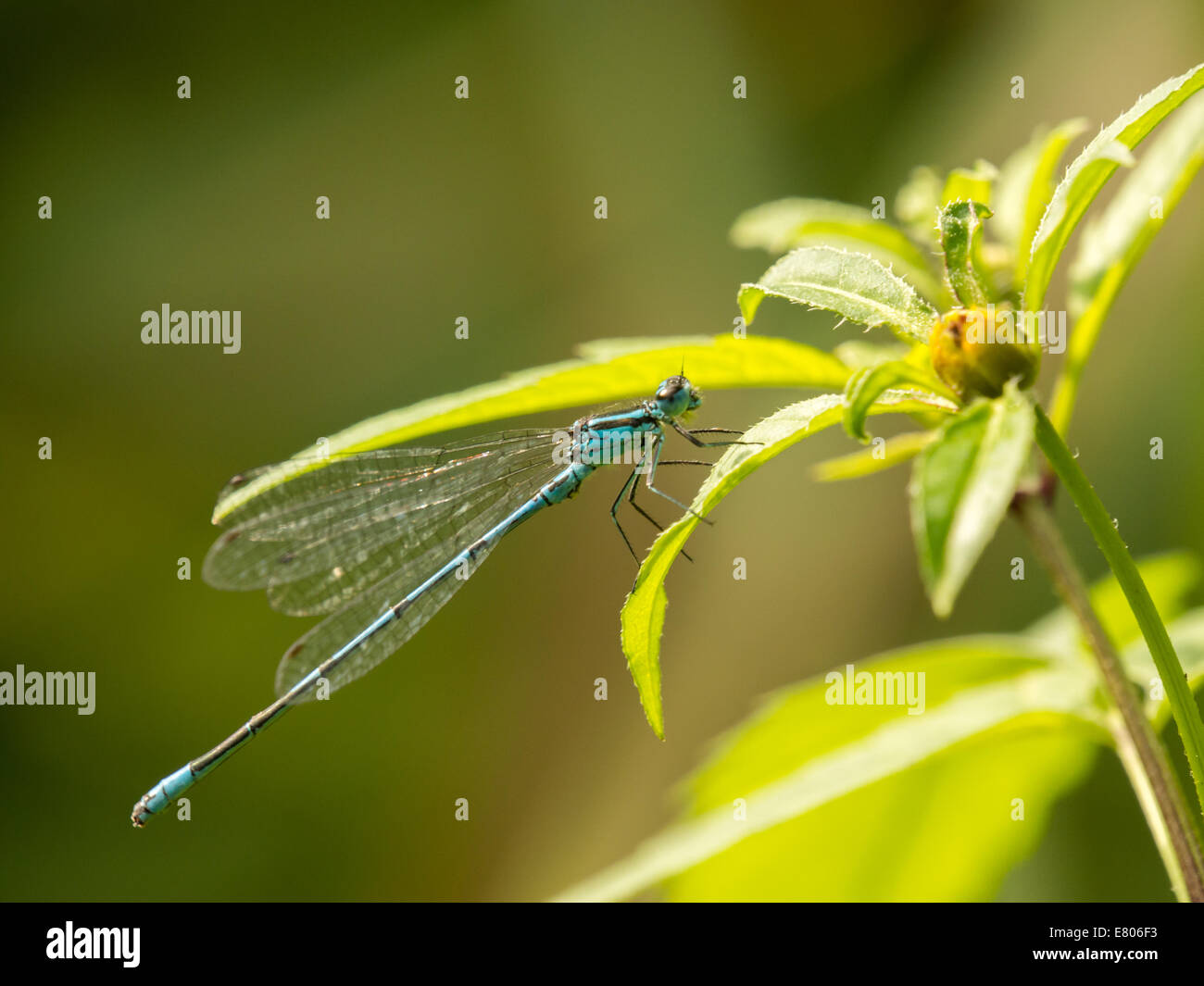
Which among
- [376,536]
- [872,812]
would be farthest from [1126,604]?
[376,536]

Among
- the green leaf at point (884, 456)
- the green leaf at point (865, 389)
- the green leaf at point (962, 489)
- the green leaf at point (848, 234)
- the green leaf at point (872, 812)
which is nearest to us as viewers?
the green leaf at point (962, 489)

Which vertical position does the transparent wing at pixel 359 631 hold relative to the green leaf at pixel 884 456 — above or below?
below

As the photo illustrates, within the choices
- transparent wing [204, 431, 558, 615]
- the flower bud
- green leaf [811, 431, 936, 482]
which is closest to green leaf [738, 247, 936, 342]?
the flower bud

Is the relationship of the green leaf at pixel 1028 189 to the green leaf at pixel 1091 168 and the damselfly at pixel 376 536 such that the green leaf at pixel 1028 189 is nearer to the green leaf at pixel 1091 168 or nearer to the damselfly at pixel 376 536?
the green leaf at pixel 1091 168

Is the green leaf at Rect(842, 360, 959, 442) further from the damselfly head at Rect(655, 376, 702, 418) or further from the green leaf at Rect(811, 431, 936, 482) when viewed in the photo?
the damselfly head at Rect(655, 376, 702, 418)

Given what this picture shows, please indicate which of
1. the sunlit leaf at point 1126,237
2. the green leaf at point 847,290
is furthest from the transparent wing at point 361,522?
the green leaf at point 847,290

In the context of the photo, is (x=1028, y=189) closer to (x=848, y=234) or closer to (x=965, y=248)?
(x=848, y=234)

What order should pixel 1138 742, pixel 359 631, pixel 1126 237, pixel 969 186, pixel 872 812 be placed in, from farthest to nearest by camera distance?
pixel 359 631
pixel 872 812
pixel 1126 237
pixel 969 186
pixel 1138 742
